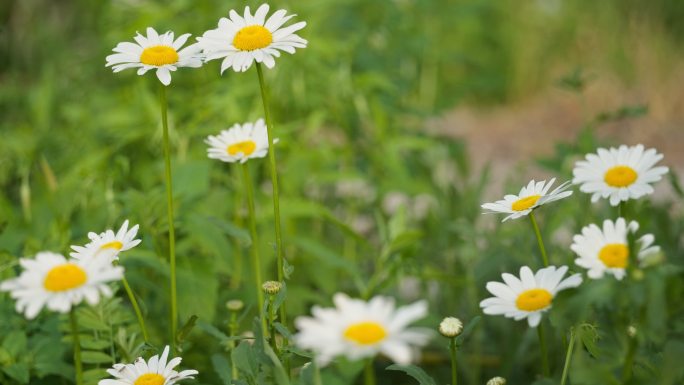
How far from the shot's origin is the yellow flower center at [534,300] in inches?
38.9

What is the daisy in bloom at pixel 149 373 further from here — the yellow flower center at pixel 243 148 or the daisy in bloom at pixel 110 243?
the yellow flower center at pixel 243 148

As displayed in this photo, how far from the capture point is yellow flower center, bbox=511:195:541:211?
3.60 feet

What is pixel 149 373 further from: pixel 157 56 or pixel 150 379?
pixel 157 56

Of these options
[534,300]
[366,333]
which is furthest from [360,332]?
[534,300]

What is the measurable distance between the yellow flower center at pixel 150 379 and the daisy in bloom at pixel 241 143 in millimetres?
337

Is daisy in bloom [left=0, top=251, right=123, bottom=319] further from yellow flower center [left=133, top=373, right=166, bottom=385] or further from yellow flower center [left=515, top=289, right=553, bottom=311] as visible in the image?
yellow flower center [left=515, top=289, right=553, bottom=311]

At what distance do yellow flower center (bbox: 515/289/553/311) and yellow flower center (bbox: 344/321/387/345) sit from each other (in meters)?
0.30

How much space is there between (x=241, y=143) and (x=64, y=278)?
1.56ft

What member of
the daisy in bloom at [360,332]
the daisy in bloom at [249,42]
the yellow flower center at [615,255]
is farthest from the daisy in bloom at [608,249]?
the daisy in bloom at [249,42]

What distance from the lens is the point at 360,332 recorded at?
75 centimetres

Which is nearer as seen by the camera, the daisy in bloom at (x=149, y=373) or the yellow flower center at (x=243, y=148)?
the daisy in bloom at (x=149, y=373)

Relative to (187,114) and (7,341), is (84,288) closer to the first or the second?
(7,341)

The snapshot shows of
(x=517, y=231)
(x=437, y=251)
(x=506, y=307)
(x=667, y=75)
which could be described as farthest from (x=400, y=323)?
(x=667, y=75)

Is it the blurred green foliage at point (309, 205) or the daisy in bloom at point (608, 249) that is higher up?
the blurred green foliage at point (309, 205)
